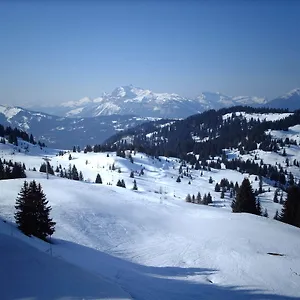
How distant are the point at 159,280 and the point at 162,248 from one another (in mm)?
11202

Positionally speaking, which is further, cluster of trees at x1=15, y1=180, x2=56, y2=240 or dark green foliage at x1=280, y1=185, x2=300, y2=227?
dark green foliage at x1=280, y1=185, x2=300, y2=227

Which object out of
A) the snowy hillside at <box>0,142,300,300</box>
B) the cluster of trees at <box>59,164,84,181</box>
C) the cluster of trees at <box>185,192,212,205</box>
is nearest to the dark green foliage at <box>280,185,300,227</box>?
the snowy hillside at <box>0,142,300,300</box>

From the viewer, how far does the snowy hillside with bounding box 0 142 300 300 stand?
64.2 feet

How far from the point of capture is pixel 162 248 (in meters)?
32.5

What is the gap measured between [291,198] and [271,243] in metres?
24.4

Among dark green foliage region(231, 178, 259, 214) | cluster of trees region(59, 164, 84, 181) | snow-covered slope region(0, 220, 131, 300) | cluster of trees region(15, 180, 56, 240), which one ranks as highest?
snow-covered slope region(0, 220, 131, 300)

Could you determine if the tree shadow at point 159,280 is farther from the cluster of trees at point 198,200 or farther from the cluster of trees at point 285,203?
the cluster of trees at point 198,200

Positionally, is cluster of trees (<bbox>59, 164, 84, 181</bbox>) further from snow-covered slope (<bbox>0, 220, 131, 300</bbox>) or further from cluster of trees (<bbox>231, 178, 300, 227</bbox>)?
snow-covered slope (<bbox>0, 220, 131, 300</bbox>)

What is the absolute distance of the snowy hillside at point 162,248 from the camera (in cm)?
1956

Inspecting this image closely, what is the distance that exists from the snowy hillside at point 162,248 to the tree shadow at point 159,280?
8 cm

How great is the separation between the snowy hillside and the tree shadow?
3.3 inches

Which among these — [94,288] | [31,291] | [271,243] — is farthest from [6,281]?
[271,243]

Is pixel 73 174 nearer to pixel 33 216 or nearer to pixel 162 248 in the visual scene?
pixel 162 248

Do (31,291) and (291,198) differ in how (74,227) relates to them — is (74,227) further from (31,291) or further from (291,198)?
(291,198)
